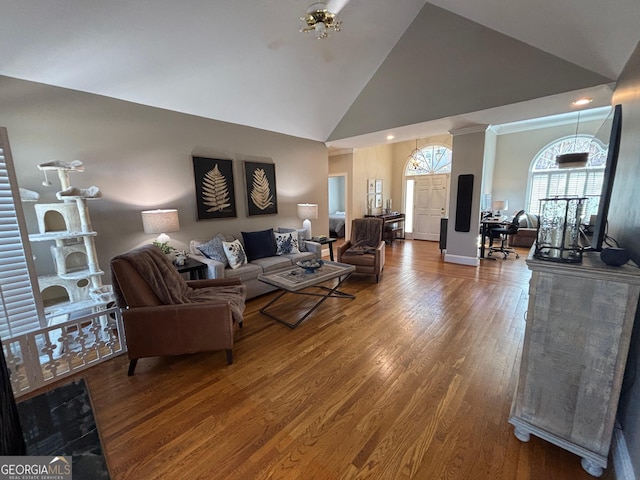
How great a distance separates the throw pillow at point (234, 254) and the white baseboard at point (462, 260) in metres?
4.09

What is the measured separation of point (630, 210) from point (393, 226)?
251 inches

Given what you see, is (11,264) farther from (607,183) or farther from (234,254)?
(607,183)

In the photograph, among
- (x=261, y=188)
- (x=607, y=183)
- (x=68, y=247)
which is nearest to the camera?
(x=607, y=183)

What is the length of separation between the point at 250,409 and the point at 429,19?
4.73 meters

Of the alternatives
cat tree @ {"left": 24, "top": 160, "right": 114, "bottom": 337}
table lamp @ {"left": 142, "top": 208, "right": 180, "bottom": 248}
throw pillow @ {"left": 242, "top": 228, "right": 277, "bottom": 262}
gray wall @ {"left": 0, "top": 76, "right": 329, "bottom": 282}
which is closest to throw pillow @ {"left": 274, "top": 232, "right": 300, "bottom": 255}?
throw pillow @ {"left": 242, "top": 228, "right": 277, "bottom": 262}

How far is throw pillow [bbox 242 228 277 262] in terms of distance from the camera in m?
3.97

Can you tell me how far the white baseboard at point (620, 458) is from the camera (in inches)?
47.3

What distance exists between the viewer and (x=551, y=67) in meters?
3.02

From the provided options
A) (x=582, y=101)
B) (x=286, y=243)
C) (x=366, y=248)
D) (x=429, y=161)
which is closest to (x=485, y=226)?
(x=429, y=161)

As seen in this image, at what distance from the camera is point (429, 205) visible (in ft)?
26.0

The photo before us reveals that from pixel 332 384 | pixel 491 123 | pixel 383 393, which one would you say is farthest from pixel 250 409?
pixel 491 123

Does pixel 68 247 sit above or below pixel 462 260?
above

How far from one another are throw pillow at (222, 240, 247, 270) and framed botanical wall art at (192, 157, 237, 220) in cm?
68

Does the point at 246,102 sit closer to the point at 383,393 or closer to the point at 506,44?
the point at 506,44
